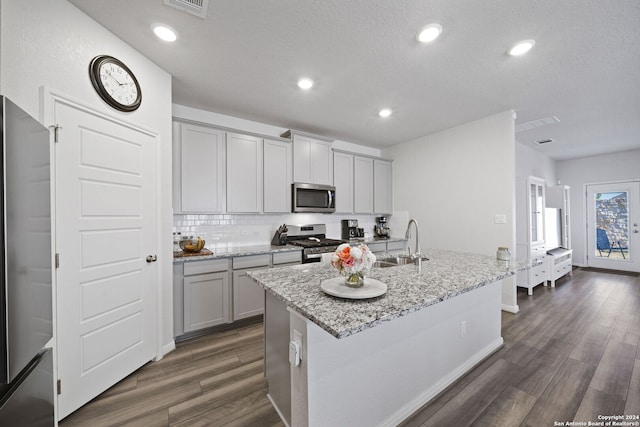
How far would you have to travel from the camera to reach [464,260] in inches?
85.2

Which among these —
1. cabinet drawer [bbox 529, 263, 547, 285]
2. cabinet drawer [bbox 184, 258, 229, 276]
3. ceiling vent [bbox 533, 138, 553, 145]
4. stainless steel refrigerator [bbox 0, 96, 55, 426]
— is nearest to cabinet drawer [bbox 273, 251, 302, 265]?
cabinet drawer [bbox 184, 258, 229, 276]

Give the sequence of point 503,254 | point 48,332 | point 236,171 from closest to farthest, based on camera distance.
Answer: point 48,332
point 503,254
point 236,171

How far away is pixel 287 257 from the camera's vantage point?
3.20m

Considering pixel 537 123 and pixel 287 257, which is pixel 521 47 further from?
pixel 287 257

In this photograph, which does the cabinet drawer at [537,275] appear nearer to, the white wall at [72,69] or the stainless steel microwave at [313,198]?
the stainless steel microwave at [313,198]

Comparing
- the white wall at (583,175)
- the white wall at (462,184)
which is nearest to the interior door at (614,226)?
the white wall at (583,175)

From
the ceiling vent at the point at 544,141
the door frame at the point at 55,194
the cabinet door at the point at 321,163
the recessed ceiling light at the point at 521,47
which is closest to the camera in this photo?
the door frame at the point at 55,194

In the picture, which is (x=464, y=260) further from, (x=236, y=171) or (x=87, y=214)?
(x=87, y=214)

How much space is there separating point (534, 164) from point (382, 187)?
3462mm

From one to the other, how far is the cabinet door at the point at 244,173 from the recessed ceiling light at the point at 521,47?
2730 millimetres

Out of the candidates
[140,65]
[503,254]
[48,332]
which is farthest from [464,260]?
[140,65]

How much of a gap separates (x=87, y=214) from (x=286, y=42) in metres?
1.90

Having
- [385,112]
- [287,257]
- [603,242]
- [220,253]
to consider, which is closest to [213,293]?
[220,253]

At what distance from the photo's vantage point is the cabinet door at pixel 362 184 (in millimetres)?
4371
